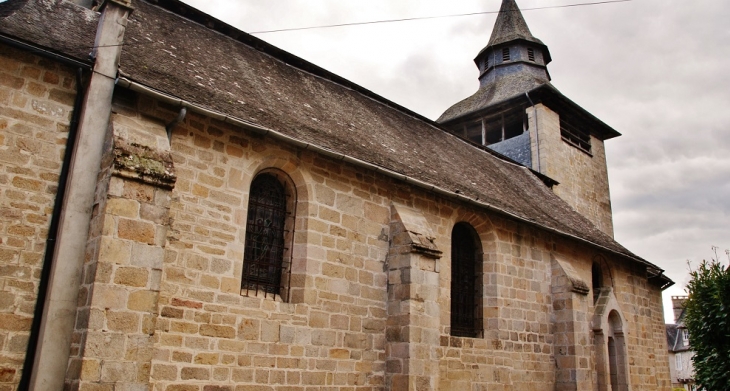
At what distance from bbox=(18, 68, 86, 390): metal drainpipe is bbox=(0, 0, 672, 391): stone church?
0.02 m

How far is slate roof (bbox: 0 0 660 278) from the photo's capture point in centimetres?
808

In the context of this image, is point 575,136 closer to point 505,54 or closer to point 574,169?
point 574,169

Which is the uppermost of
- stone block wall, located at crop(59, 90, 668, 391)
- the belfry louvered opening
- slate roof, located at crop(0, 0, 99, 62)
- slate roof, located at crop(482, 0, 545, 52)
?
slate roof, located at crop(482, 0, 545, 52)

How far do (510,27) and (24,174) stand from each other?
72.2ft

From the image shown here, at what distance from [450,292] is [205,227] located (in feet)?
16.8

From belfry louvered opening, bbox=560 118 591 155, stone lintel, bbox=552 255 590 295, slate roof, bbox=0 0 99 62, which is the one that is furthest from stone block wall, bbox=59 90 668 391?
belfry louvered opening, bbox=560 118 591 155

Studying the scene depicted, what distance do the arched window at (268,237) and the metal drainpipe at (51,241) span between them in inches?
96.2

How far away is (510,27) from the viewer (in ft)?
81.9

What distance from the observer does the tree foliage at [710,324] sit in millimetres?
10531

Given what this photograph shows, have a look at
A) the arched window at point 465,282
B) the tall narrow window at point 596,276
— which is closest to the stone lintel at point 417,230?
the arched window at point 465,282

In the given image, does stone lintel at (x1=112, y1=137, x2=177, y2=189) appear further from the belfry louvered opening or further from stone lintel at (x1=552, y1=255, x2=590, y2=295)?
the belfry louvered opening

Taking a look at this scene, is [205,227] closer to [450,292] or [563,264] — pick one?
[450,292]

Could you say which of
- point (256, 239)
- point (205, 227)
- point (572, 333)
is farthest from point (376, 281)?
point (572, 333)

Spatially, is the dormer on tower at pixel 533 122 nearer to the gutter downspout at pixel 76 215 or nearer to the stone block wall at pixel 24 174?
the gutter downspout at pixel 76 215
